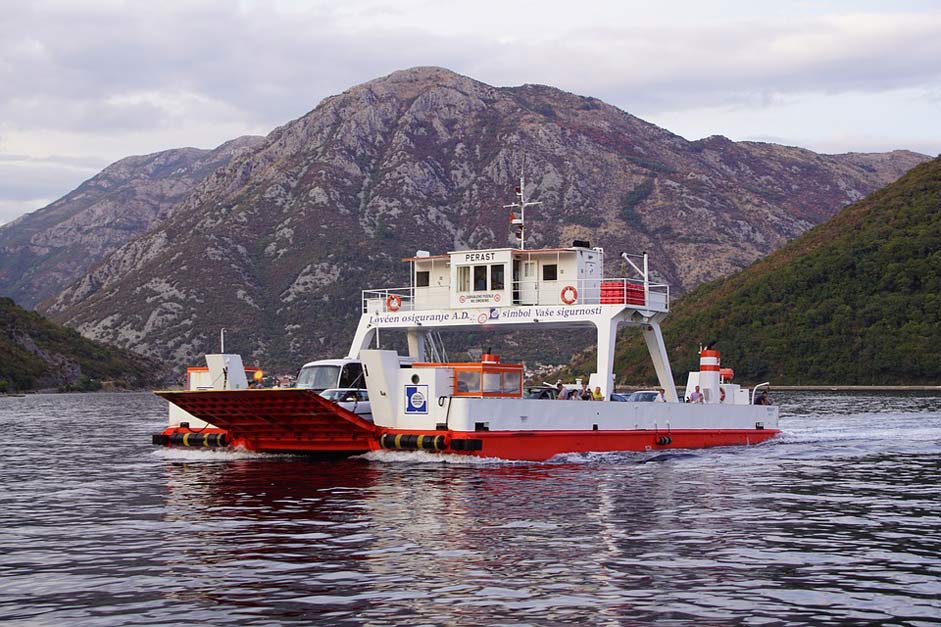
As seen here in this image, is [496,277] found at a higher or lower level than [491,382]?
higher

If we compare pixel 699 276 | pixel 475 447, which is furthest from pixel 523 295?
pixel 699 276

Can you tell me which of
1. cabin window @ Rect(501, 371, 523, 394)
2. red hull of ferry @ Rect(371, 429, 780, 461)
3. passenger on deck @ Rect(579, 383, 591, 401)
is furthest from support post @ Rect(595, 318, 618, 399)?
cabin window @ Rect(501, 371, 523, 394)

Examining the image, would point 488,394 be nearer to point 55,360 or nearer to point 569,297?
point 569,297

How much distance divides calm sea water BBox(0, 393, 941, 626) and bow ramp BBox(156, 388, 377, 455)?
0.73 m

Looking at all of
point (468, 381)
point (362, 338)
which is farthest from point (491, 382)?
point (362, 338)

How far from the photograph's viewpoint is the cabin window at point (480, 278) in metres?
37.3

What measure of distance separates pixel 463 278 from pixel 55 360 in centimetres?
11752

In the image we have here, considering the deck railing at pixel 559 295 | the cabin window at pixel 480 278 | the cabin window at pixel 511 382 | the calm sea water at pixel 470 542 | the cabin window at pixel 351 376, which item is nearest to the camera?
the calm sea water at pixel 470 542

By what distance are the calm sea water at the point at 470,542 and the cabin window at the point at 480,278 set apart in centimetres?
702

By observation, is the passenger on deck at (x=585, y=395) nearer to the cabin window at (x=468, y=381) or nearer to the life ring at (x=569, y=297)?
the life ring at (x=569, y=297)

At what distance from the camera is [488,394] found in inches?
1243

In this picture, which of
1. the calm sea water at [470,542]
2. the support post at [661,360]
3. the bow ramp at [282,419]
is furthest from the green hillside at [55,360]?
the calm sea water at [470,542]

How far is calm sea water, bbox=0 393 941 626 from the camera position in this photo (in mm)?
13492

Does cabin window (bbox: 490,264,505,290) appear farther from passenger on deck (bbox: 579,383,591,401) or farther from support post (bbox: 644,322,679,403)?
support post (bbox: 644,322,679,403)
